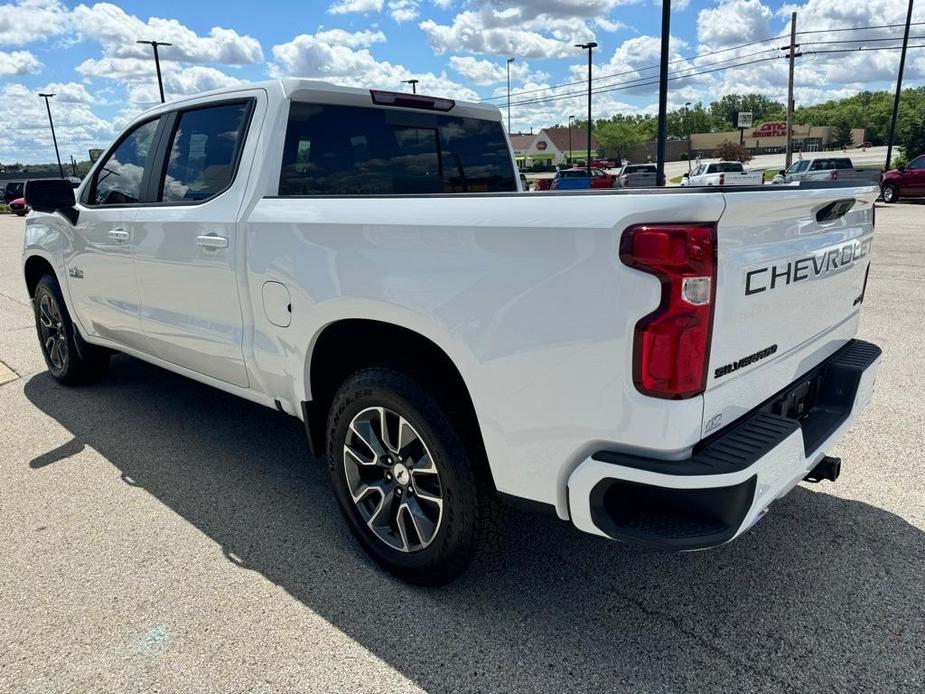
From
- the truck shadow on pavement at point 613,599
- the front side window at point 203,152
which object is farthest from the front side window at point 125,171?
the truck shadow on pavement at point 613,599

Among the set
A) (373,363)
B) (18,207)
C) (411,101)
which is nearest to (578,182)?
(411,101)

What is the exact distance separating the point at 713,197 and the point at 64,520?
3259mm

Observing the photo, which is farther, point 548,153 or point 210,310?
point 548,153

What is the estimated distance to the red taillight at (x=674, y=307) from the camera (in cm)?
182

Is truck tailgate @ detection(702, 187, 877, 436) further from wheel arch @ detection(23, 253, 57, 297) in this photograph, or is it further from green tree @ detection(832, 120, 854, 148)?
green tree @ detection(832, 120, 854, 148)

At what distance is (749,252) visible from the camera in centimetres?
200

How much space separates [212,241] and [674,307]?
2201 mm

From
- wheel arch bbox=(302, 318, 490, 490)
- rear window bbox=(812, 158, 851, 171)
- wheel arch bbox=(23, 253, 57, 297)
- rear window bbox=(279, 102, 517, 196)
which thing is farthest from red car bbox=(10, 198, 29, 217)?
→ wheel arch bbox=(302, 318, 490, 490)

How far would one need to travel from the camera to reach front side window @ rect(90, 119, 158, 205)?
3955mm

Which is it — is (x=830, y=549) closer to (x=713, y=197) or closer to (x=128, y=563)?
(x=713, y=197)

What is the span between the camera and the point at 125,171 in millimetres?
4129

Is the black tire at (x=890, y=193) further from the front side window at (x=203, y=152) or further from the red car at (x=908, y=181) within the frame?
the front side window at (x=203, y=152)

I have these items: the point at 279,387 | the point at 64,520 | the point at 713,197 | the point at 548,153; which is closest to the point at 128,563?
the point at 64,520

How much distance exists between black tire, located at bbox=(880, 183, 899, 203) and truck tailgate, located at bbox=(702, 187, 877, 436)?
2384 centimetres
